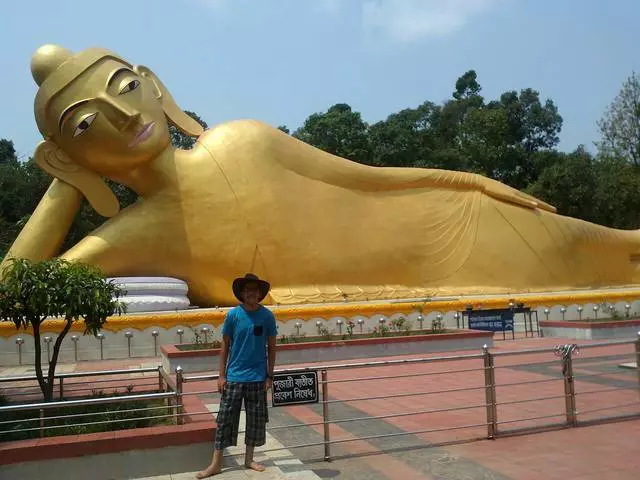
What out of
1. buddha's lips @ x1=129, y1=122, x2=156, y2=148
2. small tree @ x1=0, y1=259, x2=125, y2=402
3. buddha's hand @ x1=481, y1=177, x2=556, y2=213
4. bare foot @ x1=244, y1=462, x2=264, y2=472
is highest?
buddha's lips @ x1=129, y1=122, x2=156, y2=148

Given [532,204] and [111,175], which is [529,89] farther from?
[111,175]

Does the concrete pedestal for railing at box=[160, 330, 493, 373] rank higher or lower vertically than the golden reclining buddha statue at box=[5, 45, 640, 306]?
lower

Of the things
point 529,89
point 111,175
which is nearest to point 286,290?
point 111,175

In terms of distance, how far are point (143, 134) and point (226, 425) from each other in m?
10.2

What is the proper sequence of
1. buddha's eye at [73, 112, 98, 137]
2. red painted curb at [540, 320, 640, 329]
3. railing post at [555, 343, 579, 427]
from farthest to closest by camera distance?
buddha's eye at [73, 112, 98, 137], red painted curb at [540, 320, 640, 329], railing post at [555, 343, 579, 427]

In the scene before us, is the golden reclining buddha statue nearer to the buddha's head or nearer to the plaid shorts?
the buddha's head

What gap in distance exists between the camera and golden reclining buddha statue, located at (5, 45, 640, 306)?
13250 mm

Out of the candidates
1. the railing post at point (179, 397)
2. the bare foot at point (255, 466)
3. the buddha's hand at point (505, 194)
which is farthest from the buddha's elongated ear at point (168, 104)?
the bare foot at point (255, 466)


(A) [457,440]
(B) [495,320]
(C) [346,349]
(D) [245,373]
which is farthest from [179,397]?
(B) [495,320]

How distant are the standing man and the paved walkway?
23 cm

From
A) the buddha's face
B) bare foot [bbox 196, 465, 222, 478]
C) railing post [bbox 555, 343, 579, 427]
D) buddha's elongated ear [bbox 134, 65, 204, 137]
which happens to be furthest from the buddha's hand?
bare foot [bbox 196, 465, 222, 478]

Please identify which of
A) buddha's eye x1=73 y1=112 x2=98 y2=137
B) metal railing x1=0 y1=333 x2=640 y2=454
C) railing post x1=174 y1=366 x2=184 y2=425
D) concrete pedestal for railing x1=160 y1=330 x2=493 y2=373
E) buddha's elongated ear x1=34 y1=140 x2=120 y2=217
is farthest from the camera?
buddha's elongated ear x1=34 y1=140 x2=120 y2=217

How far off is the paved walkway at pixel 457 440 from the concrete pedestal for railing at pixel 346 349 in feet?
→ 8.06

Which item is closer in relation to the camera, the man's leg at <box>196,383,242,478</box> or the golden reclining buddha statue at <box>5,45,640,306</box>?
the man's leg at <box>196,383,242,478</box>
